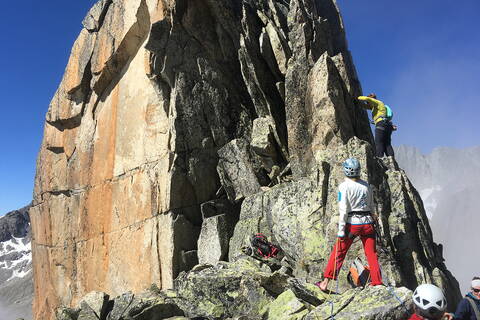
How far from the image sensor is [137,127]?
29.6 meters

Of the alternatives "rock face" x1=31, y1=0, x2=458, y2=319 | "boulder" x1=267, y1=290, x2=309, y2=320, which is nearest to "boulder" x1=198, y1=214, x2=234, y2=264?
"rock face" x1=31, y1=0, x2=458, y2=319

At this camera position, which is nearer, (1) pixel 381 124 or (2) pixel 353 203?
(2) pixel 353 203

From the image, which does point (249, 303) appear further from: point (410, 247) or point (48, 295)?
point (48, 295)

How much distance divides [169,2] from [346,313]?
80.6ft

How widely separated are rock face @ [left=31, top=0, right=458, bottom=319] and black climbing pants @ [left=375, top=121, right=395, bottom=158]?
5.50 feet

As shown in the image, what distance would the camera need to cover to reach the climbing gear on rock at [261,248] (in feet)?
65.0

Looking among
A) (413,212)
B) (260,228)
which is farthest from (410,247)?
(260,228)

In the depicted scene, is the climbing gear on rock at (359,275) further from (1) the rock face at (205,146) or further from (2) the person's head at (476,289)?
(2) the person's head at (476,289)

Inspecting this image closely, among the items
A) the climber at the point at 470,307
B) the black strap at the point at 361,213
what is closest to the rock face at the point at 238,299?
the climber at the point at 470,307

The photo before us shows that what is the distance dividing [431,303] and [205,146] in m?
21.3

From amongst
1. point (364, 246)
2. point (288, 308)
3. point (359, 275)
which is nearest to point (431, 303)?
point (364, 246)

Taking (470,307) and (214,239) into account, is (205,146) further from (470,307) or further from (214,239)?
(470,307)

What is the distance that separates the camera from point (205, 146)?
27406mm

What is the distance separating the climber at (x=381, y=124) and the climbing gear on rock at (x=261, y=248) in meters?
8.48
